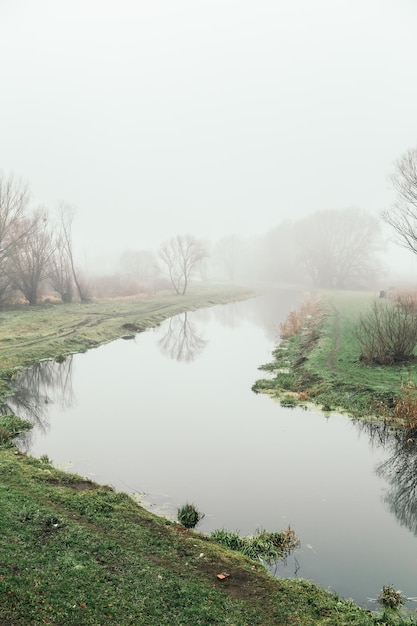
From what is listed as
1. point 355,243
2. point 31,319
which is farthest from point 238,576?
point 355,243

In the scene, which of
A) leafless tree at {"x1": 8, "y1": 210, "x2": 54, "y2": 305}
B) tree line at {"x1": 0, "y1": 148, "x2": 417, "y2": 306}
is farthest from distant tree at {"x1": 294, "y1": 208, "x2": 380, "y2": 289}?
leafless tree at {"x1": 8, "y1": 210, "x2": 54, "y2": 305}

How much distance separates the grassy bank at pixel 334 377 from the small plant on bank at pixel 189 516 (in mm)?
8773

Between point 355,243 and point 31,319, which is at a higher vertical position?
point 355,243

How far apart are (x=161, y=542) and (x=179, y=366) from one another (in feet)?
60.7

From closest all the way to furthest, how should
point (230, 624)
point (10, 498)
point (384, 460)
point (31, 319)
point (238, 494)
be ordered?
point (230, 624) < point (10, 498) < point (238, 494) < point (384, 460) < point (31, 319)

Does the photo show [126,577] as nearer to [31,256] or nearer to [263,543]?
[263,543]

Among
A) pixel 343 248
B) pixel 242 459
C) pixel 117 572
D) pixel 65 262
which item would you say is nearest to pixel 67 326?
pixel 65 262

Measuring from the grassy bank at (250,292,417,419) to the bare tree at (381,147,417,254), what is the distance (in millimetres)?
7960

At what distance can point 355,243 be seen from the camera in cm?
7962

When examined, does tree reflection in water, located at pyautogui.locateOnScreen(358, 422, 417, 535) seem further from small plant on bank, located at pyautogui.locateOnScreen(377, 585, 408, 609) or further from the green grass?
the green grass

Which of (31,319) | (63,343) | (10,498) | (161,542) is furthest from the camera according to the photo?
(31,319)

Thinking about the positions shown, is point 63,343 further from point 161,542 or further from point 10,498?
point 161,542

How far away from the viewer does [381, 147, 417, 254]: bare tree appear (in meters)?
29.0

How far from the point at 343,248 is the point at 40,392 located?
231 feet
